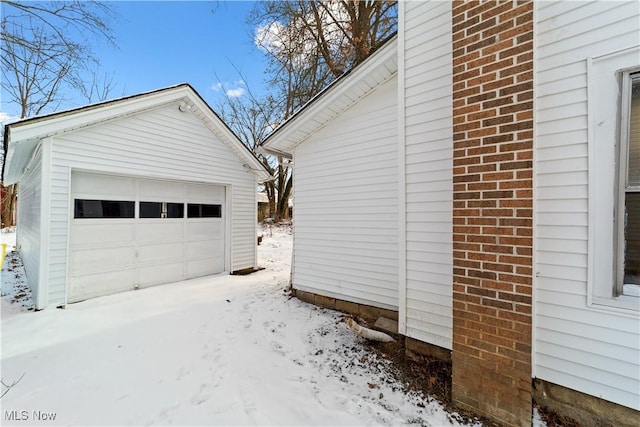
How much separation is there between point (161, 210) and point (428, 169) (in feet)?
20.7

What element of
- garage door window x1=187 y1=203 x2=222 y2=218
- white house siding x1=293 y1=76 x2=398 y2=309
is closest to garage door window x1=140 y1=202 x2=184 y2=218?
garage door window x1=187 y1=203 x2=222 y2=218

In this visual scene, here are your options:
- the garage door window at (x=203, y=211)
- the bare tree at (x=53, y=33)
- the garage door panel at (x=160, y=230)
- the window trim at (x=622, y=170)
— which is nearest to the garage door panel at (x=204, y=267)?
the garage door panel at (x=160, y=230)

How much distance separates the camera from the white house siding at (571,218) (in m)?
2.07

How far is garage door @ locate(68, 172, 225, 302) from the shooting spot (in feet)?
18.2

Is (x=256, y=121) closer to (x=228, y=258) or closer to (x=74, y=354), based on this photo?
(x=228, y=258)

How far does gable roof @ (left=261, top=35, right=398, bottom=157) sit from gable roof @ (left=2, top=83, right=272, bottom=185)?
2435 millimetres

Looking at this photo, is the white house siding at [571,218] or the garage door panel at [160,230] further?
the garage door panel at [160,230]

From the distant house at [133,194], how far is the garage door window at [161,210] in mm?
23

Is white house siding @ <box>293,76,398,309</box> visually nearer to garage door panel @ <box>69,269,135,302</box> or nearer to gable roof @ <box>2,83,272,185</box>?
gable roof @ <box>2,83,272,185</box>

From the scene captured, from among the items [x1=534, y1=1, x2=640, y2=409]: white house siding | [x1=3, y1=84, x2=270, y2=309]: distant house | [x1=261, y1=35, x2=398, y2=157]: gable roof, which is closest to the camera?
[x1=534, y1=1, x2=640, y2=409]: white house siding

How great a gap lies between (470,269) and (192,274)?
22.7 ft

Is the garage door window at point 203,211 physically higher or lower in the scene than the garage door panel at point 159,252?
higher

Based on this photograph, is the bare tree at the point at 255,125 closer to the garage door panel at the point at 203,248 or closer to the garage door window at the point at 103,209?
the garage door panel at the point at 203,248

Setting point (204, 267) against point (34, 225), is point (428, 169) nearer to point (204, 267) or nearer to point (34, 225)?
point (204, 267)
